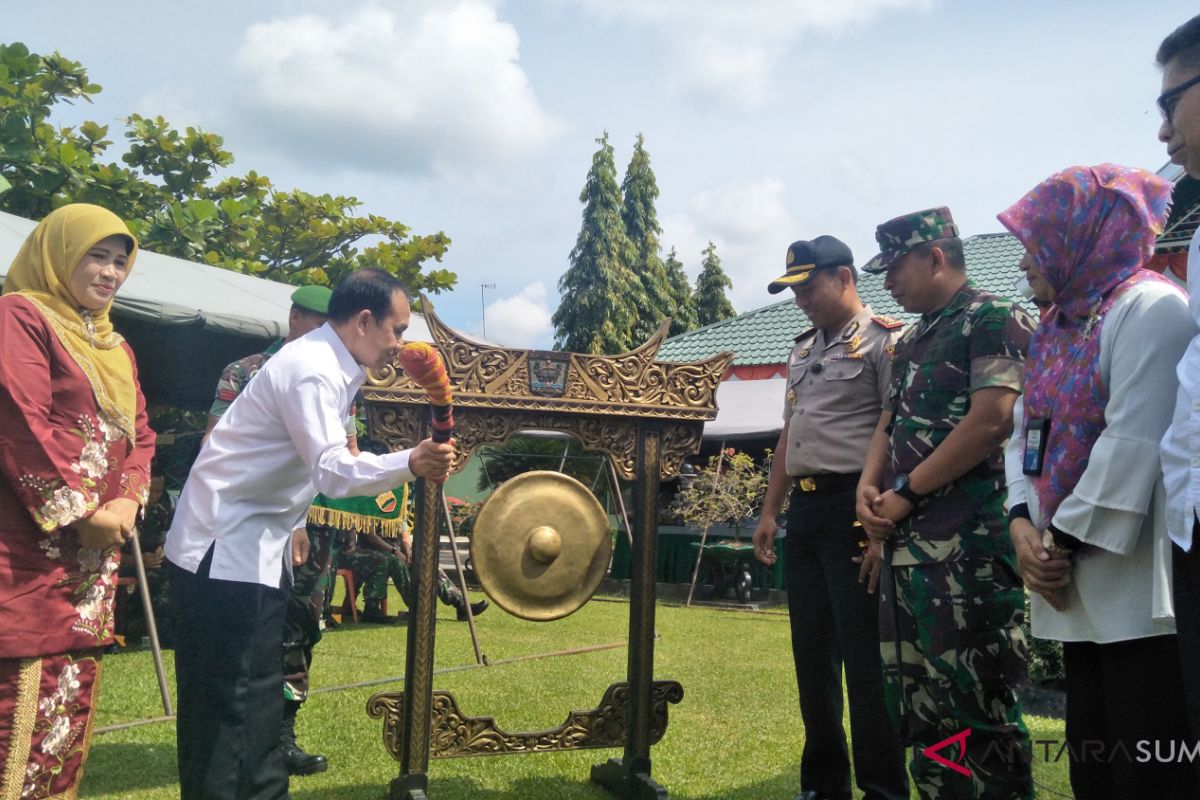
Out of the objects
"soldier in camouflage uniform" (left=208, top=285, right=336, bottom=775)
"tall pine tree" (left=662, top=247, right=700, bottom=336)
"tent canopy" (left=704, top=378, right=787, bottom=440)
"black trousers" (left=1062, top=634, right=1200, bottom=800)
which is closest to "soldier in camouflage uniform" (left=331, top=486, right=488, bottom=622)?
"soldier in camouflage uniform" (left=208, top=285, right=336, bottom=775)

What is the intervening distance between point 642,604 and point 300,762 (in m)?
1.49

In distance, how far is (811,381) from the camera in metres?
3.58

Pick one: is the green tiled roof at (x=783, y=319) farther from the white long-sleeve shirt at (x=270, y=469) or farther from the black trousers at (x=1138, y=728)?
the black trousers at (x=1138, y=728)

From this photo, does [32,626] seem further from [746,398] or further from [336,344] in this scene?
[746,398]

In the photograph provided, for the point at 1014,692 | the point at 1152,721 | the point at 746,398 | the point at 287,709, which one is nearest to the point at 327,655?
the point at 287,709

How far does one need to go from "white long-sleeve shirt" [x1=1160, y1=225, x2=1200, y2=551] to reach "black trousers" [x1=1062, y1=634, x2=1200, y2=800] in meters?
0.35

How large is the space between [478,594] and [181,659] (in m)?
8.39

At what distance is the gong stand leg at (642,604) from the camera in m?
3.78

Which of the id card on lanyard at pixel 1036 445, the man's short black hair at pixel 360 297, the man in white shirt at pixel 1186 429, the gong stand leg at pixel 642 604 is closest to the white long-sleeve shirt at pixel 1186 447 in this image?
the man in white shirt at pixel 1186 429

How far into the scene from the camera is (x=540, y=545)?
374cm

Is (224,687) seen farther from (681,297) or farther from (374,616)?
(681,297)

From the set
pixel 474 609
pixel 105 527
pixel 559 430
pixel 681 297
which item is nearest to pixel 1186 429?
pixel 559 430

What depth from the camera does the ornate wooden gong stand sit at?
3496mm

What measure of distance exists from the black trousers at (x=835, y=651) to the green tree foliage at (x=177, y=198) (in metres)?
7.50
